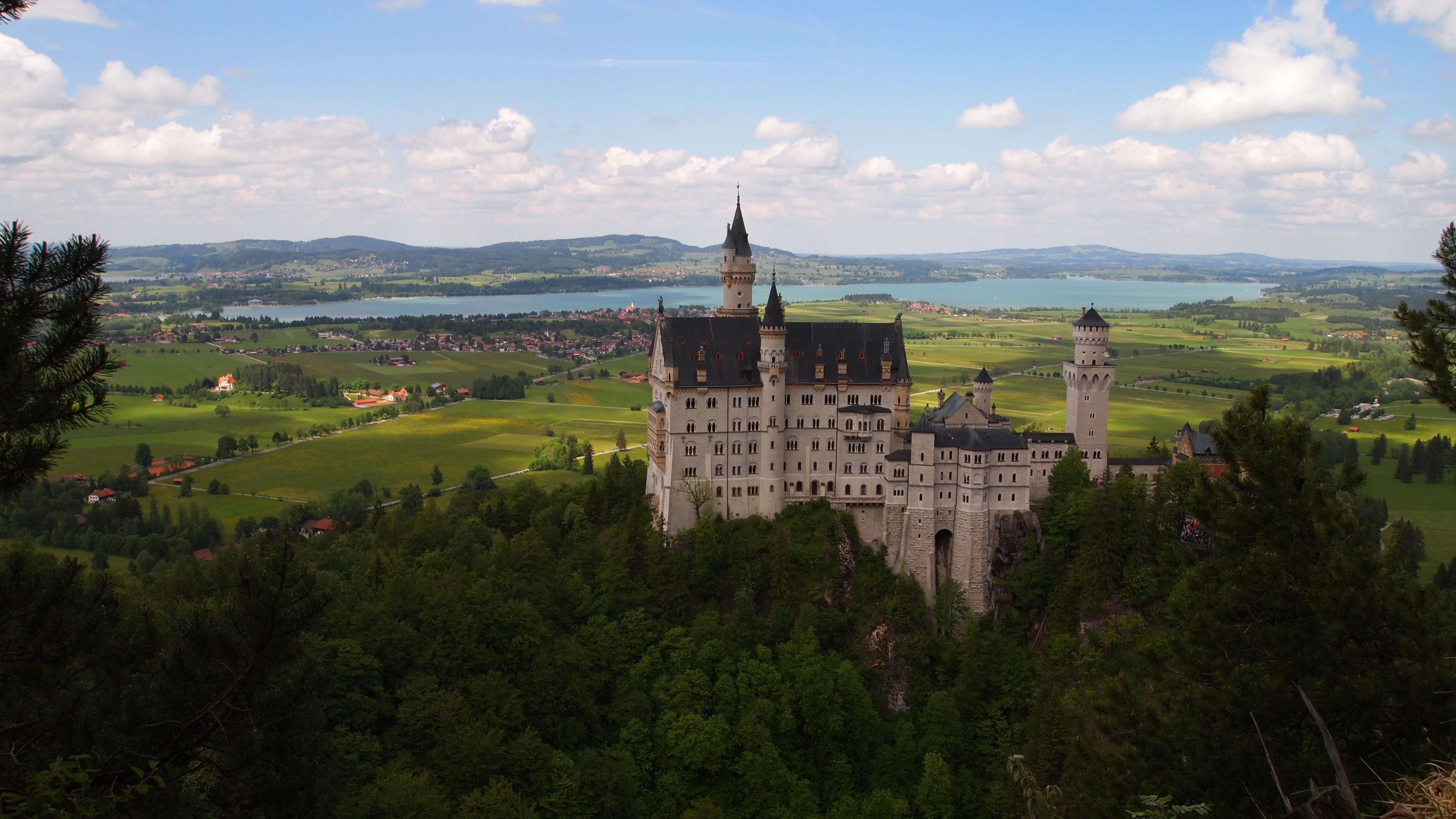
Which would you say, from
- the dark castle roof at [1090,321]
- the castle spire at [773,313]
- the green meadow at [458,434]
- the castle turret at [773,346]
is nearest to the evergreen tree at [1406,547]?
the green meadow at [458,434]

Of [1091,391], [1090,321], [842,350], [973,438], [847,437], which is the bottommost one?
[847,437]

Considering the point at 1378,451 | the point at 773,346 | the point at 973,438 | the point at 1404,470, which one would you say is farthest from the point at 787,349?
the point at 1378,451

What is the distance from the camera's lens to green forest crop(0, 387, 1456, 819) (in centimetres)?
2342

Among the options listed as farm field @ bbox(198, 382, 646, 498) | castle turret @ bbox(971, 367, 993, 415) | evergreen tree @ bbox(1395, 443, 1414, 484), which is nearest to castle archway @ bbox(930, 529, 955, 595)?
castle turret @ bbox(971, 367, 993, 415)

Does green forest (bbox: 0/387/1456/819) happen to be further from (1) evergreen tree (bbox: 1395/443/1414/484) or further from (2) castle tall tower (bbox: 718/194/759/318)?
(1) evergreen tree (bbox: 1395/443/1414/484)

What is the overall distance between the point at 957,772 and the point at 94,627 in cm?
4838

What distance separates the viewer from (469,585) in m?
62.8

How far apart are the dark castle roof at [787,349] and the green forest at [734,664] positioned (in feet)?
32.8

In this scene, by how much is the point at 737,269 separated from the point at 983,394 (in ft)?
68.2

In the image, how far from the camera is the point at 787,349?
242ft

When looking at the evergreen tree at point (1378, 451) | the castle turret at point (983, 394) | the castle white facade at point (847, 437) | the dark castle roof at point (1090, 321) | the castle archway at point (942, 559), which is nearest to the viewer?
the castle white facade at point (847, 437)

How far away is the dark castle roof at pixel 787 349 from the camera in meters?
72.4

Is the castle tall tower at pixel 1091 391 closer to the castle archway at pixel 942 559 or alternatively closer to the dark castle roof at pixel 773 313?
the castle archway at pixel 942 559

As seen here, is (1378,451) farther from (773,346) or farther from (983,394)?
(773,346)
